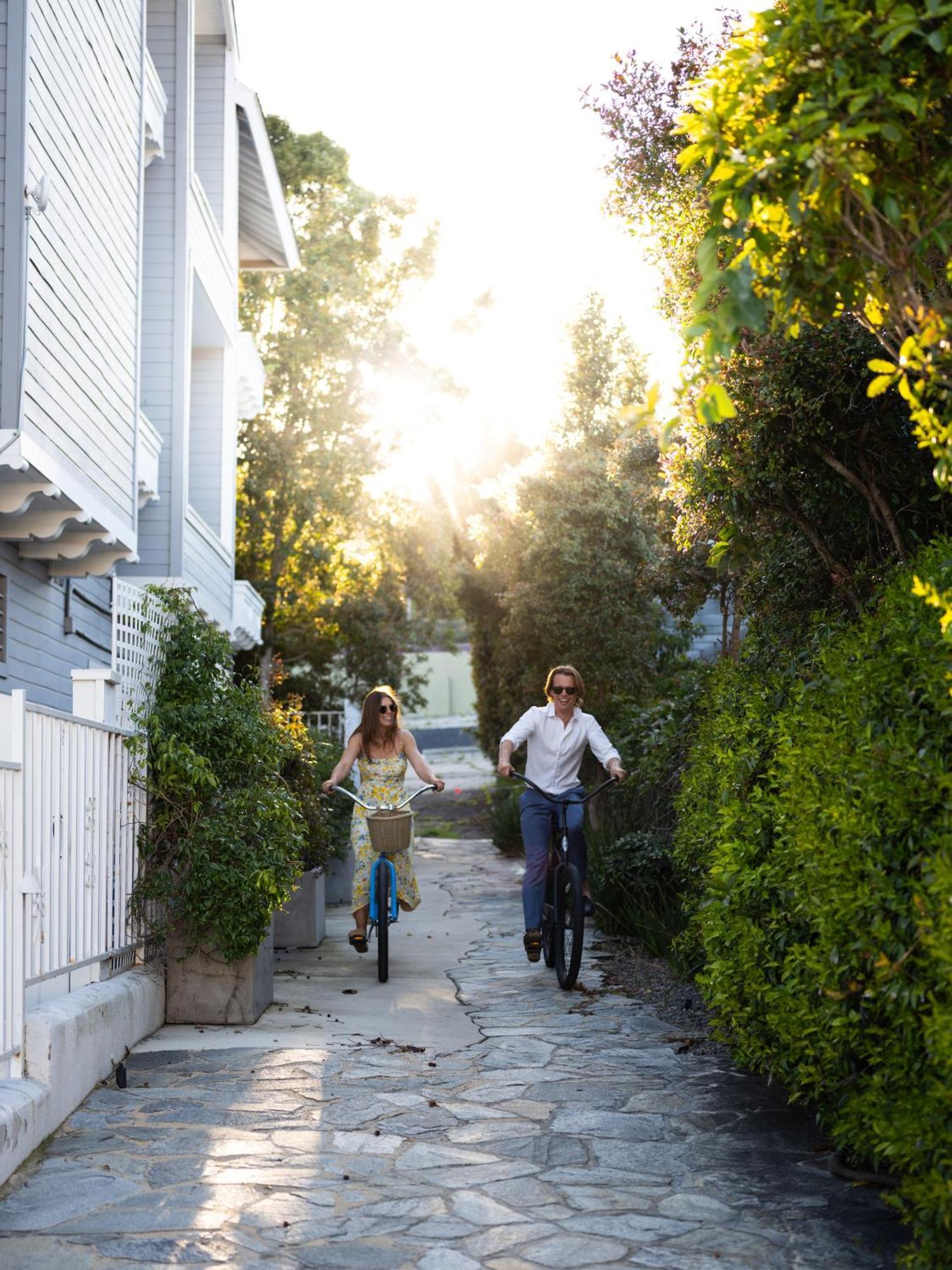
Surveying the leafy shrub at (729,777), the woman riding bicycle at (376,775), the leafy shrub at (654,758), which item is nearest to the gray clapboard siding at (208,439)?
the leafy shrub at (654,758)

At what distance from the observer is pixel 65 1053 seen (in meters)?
5.90

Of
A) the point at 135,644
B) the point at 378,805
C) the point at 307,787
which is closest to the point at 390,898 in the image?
the point at 378,805

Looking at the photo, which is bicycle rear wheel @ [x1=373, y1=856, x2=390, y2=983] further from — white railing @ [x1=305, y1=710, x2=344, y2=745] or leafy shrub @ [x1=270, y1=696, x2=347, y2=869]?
white railing @ [x1=305, y1=710, x2=344, y2=745]

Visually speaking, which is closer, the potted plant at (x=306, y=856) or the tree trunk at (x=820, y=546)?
the tree trunk at (x=820, y=546)

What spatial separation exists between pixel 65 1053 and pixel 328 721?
16.1m

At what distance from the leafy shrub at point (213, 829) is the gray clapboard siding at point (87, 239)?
2.20 metres

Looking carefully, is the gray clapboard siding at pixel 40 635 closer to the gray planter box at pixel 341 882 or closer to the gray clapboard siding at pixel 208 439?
the gray planter box at pixel 341 882

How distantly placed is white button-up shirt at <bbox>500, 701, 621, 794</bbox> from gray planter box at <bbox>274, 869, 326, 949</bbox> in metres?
2.37

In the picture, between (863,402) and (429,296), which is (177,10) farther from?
(429,296)

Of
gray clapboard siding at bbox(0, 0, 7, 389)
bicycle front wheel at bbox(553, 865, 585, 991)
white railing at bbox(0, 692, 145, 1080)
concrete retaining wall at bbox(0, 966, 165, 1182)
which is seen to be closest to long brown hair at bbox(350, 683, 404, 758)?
bicycle front wheel at bbox(553, 865, 585, 991)

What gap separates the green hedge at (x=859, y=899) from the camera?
12.9 feet

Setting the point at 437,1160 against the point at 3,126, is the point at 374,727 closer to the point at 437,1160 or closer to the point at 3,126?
the point at 3,126

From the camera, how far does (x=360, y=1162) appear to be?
5418mm

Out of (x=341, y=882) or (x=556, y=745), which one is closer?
(x=556, y=745)
